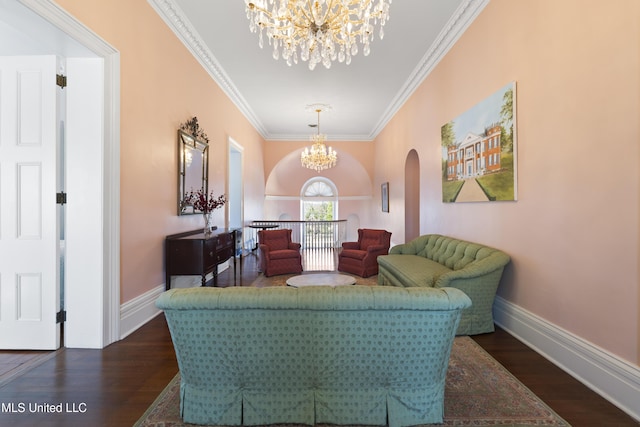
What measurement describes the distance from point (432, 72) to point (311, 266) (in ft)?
15.3

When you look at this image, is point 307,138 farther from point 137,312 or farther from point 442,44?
point 137,312

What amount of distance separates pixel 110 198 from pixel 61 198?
433 millimetres

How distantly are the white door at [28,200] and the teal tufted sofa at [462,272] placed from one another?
367cm

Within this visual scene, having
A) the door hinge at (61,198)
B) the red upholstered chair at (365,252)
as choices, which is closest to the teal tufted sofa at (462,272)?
the red upholstered chair at (365,252)

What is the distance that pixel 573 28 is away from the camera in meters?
2.49

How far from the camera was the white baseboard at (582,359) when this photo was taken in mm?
2045

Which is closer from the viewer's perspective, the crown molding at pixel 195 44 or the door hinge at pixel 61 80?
the door hinge at pixel 61 80

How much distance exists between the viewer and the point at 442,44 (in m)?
4.74

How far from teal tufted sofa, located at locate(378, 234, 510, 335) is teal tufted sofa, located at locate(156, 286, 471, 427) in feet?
4.89

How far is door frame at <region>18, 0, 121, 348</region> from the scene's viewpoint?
295 centimetres

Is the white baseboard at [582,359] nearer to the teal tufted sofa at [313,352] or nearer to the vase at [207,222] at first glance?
the teal tufted sofa at [313,352]

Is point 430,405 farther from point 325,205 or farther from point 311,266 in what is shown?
point 325,205

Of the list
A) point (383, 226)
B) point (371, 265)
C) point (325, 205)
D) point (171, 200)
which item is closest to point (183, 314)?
point (171, 200)

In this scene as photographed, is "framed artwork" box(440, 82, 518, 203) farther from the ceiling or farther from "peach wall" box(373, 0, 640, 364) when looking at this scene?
the ceiling
